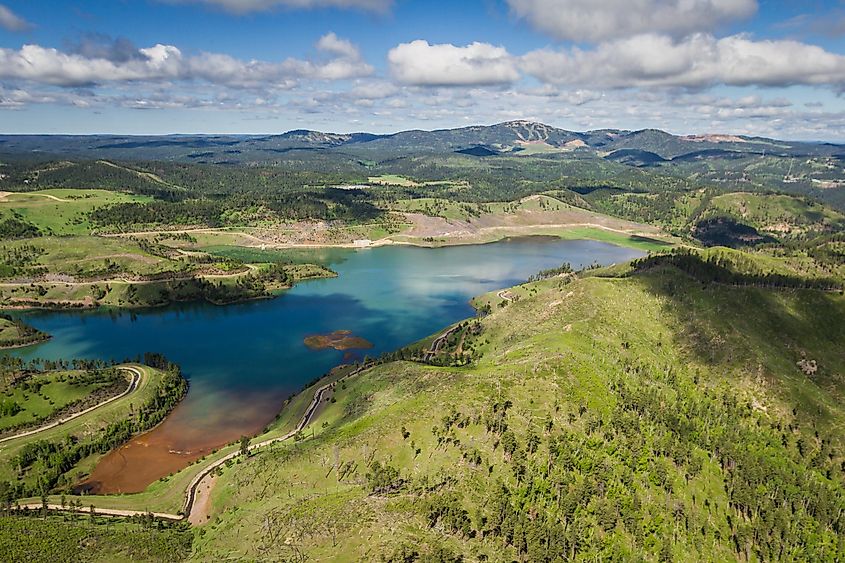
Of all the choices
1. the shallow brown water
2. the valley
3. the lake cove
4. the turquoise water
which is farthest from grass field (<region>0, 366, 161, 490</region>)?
the turquoise water

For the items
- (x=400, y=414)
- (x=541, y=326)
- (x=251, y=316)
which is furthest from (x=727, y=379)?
(x=251, y=316)

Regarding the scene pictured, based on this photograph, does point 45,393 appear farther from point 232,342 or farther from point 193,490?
point 193,490

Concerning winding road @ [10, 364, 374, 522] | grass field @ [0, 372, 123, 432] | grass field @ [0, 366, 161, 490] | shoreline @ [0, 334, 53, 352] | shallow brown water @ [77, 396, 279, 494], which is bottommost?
shallow brown water @ [77, 396, 279, 494]

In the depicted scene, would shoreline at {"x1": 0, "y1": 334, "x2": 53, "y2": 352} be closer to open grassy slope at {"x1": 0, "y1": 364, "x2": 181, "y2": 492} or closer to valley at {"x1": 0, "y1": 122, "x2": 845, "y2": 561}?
valley at {"x1": 0, "y1": 122, "x2": 845, "y2": 561}

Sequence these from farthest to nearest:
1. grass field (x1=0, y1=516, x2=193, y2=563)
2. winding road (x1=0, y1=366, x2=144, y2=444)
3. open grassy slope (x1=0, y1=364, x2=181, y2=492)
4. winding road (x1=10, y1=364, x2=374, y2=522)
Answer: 1. winding road (x1=0, y1=366, x2=144, y2=444)
2. open grassy slope (x1=0, y1=364, x2=181, y2=492)
3. winding road (x1=10, y1=364, x2=374, y2=522)
4. grass field (x1=0, y1=516, x2=193, y2=563)

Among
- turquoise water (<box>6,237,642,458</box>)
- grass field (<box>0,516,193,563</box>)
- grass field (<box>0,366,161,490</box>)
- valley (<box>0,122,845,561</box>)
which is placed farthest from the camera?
turquoise water (<box>6,237,642,458</box>)
